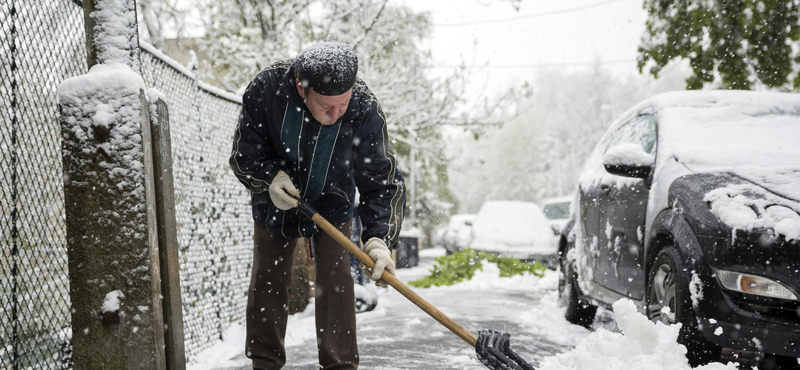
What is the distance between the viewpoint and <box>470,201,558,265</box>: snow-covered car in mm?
12000

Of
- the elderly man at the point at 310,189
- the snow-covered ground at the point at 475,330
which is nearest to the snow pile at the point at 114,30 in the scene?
the elderly man at the point at 310,189

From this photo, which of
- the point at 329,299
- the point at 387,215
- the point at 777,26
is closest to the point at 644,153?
the point at 387,215

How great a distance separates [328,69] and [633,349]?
1.68m

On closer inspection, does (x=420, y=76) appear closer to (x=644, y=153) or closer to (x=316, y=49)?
(x=644, y=153)

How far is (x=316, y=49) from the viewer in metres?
2.74

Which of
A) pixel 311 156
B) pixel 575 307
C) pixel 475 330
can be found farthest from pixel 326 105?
pixel 575 307

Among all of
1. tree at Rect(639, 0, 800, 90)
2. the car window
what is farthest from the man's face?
tree at Rect(639, 0, 800, 90)

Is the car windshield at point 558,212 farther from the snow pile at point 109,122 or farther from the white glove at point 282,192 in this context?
the snow pile at point 109,122

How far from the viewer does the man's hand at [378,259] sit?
9.23 ft

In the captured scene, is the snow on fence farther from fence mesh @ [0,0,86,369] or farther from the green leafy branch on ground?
the green leafy branch on ground

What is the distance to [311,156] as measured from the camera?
121 inches

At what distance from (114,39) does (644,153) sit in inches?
120

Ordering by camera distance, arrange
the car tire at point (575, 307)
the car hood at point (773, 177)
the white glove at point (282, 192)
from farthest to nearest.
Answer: the car tire at point (575, 307) < the car hood at point (773, 177) < the white glove at point (282, 192)

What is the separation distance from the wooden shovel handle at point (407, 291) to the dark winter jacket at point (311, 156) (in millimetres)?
223
